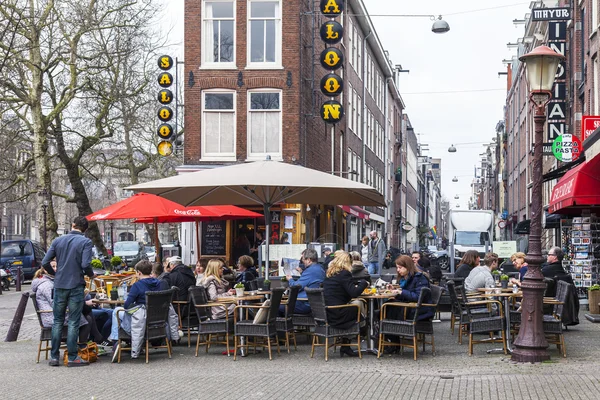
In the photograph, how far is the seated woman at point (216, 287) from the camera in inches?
510

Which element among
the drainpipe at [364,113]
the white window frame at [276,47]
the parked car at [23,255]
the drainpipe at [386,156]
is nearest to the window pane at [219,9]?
the white window frame at [276,47]

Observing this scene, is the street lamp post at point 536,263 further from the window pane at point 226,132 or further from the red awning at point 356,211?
the red awning at point 356,211

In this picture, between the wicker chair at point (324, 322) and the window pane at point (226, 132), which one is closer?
the wicker chair at point (324, 322)

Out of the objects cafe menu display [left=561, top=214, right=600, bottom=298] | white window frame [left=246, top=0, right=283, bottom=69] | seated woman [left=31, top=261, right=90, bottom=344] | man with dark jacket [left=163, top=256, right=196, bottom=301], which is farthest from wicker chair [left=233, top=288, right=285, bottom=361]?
white window frame [left=246, top=0, right=283, bottom=69]

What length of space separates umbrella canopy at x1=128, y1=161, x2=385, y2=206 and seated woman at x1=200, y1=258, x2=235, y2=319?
4.22 feet

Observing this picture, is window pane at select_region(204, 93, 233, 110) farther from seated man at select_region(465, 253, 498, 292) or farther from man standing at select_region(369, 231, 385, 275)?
seated man at select_region(465, 253, 498, 292)

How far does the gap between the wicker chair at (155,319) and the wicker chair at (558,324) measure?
524 centimetres

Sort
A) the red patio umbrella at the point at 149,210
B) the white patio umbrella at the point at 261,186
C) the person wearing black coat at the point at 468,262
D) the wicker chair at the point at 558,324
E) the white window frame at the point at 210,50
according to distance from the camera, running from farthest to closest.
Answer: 1. the white window frame at the point at 210,50
2. the red patio umbrella at the point at 149,210
3. the person wearing black coat at the point at 468,262
4. the white patio umbrella at the point at 261,186
5. the wicker chair at the point at 558,324

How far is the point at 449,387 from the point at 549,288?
5.02 m

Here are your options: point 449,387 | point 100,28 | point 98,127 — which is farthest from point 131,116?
point 449,387

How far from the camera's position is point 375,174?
179 ft

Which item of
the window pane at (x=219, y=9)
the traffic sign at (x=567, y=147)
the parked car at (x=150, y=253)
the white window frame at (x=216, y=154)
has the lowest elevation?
the parked car at (x=150, y=253)

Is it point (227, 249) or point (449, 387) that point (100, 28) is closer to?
point (227, 249)

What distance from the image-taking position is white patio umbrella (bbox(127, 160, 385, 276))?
1334 cm
